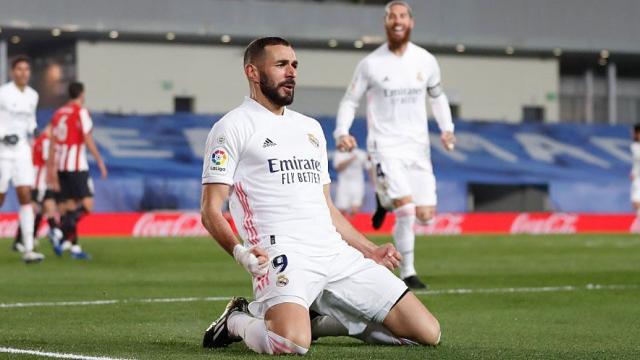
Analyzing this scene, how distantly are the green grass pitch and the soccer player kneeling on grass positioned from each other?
182 millimetres

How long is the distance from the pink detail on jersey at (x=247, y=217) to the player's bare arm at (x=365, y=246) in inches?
19.1

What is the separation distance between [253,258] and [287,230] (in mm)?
628

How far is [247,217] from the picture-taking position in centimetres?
822

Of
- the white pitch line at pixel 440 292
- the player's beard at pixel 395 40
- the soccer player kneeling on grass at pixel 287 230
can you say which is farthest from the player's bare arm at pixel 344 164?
the soccer player kneeling on grass at pixel 287 230

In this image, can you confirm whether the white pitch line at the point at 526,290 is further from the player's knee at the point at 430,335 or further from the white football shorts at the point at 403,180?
the player's knee at the point at 430,335

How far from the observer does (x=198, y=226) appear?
28188 millimetres

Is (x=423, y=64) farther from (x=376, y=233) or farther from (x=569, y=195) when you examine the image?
(x=569, y=195)

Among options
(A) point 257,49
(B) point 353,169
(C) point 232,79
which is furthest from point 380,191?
(C) point 232,79

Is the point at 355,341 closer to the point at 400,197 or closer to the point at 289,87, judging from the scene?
the point at 289,87

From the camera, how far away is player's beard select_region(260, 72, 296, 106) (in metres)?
8.14

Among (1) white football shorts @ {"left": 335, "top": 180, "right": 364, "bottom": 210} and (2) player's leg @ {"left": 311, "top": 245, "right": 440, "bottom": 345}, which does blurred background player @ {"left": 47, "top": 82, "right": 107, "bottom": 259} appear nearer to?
(1) white football shorts @ {"left": 335, "top": 180, "right": 364, "bottom": 210}

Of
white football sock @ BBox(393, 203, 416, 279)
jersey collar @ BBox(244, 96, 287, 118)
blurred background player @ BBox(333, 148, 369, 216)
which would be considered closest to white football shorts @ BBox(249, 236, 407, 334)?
jersey collar @ BBox(244, 96, 287, 118)

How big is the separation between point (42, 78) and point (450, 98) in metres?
13.0

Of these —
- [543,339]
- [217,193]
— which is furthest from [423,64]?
[217,193]
